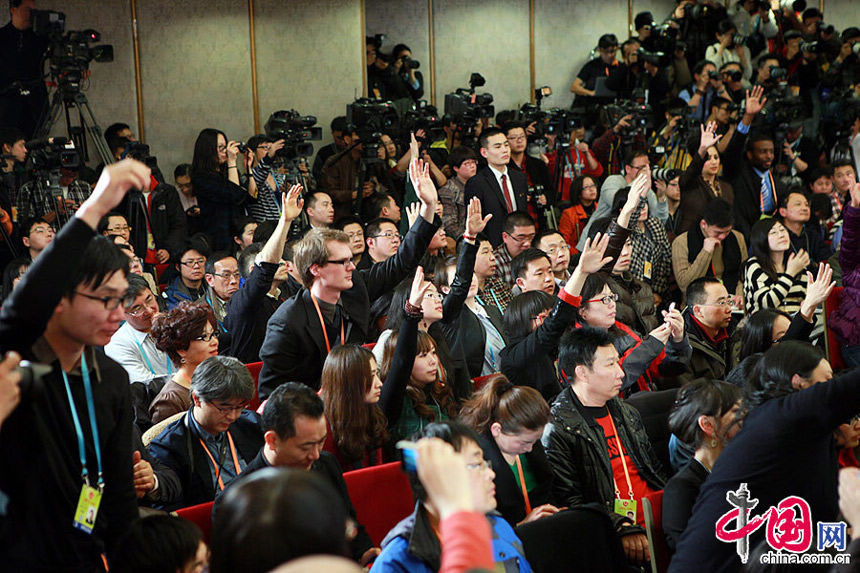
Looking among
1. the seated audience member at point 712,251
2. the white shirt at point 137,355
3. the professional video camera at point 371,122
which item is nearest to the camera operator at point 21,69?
the professional video camera at point 371,122

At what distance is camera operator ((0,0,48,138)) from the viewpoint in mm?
5816

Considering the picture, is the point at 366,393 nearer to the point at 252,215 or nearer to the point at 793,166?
the point at 252,215

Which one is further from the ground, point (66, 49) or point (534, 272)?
point (66, 49)

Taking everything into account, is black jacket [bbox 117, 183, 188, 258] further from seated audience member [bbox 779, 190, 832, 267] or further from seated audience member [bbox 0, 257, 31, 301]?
seated audience member [bbox 779, 190, 832, 267]

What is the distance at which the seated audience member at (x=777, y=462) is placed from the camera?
6.64ft

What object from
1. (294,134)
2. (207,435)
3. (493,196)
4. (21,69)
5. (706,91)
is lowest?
(207,435)

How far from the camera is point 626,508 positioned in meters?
2.95

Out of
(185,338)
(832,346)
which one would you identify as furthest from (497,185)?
(185,338)

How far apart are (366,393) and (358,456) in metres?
0.20

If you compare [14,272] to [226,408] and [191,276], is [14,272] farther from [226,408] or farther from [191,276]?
[226,408]

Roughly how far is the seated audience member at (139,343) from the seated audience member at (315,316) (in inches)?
25.5

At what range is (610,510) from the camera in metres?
2.91

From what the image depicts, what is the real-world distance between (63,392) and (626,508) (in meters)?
1.92
